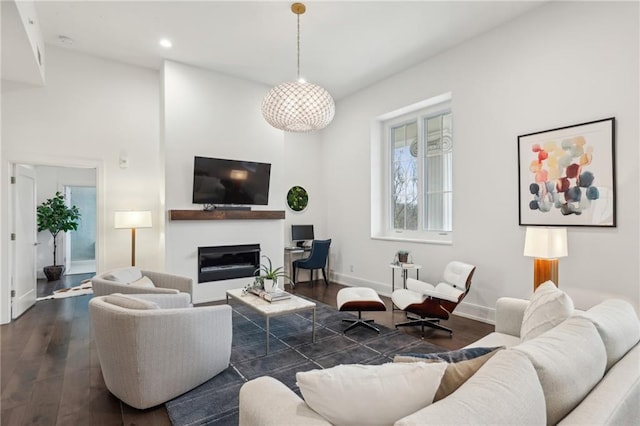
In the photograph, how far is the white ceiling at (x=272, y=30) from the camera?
3564 millimetres

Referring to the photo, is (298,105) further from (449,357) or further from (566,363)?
(566,363)

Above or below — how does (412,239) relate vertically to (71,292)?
above

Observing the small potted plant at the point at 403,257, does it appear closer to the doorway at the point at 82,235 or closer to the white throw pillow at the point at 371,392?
the white throw pillow at the point at 371,392

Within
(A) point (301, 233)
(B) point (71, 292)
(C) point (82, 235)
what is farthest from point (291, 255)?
(C) point (82, 235)

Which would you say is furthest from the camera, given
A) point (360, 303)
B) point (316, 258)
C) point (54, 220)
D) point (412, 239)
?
point (54, 220)

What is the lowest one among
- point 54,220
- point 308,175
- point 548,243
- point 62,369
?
point 62,369

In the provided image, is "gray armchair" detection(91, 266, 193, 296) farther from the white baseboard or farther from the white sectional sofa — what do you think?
the white baseboard

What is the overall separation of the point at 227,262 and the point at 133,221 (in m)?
1.45

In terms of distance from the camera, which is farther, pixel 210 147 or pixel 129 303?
pixel 210 147

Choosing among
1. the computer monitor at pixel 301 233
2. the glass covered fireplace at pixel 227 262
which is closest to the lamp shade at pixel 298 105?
the glass covered fireplace at pixel 227 262

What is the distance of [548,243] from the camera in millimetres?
3041

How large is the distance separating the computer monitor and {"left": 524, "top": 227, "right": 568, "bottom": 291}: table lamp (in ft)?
13.0

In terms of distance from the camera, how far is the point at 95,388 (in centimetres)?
255

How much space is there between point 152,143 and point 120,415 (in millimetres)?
4123
